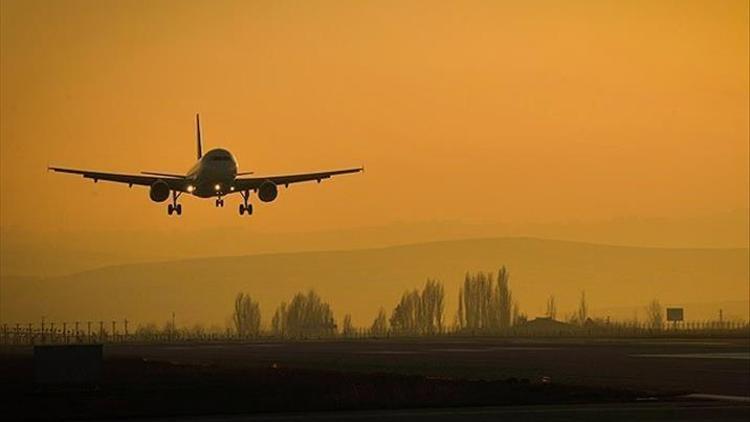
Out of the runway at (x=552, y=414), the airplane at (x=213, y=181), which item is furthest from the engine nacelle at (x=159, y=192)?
the runway at (x=552, y=414)

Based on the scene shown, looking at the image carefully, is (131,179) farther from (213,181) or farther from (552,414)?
(552,414)

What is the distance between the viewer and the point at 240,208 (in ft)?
383

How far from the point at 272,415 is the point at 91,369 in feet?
64.9

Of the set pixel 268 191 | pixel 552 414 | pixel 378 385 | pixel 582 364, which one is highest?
pixel 268 191

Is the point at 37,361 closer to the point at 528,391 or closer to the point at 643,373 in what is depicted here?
the point at 528,391

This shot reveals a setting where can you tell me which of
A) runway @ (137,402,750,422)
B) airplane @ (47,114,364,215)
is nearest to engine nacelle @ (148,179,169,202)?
airplane @ (47,114,364,215)

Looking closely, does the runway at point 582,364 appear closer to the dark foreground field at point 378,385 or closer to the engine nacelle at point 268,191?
the dark foreground field at point 378,385

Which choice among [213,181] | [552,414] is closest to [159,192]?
[213,181]

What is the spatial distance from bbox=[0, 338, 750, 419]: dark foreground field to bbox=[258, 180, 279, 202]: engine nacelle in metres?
13.5

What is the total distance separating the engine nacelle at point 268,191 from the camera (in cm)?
11175

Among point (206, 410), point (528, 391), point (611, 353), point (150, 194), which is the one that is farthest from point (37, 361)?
point (611, 353)

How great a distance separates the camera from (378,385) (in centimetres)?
7819

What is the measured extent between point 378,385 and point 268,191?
3716cm

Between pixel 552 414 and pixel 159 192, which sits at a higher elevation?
pixel 159 192
